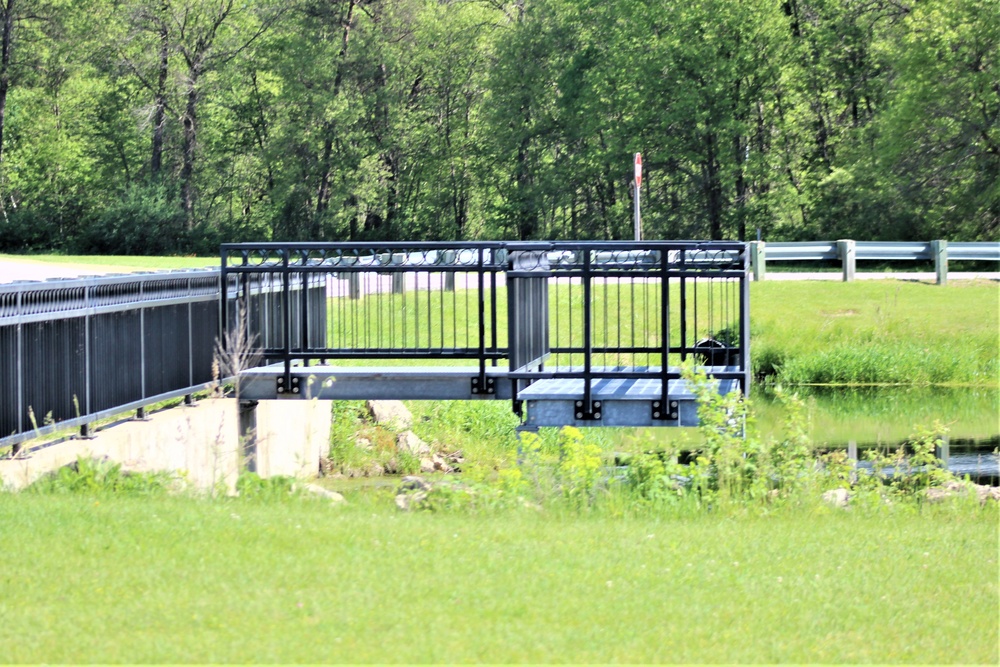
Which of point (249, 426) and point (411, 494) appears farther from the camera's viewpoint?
point (249, 426)

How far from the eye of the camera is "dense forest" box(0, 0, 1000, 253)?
3547 cm

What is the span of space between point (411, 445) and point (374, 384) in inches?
144

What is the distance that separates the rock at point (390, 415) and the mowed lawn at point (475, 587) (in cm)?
839

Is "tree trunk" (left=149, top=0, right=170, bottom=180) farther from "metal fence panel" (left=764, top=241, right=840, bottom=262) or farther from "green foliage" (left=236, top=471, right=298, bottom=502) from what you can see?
"green foliage" (left=236, top=471, right=298, bottom=502)

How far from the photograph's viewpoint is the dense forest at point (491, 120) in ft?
116

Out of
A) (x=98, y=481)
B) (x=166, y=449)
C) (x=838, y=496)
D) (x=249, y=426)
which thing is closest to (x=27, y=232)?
(x=249, y=426)

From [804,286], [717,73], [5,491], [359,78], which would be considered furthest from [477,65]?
[5,491]

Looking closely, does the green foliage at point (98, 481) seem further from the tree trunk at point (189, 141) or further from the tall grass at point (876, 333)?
the tree trunk at point (189, 141)

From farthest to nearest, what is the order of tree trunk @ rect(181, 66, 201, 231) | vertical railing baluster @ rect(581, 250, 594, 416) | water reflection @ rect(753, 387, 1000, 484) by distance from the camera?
1. tree trunk @ rect(181, 66, 201, 231)
2. water reflection @ rect(753, 387, 1000, 484)
3. vertical railing baluster @ rect(581, 250, 594, 416)

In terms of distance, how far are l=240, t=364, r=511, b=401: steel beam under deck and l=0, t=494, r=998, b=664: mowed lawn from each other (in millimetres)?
4122

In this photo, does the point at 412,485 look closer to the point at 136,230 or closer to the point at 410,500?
the point at 410,500

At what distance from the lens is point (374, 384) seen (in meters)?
11.4

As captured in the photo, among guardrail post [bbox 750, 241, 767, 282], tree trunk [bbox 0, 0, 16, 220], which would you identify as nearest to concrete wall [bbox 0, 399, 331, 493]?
guardrail post [bbox 750, 241, 767, 282]

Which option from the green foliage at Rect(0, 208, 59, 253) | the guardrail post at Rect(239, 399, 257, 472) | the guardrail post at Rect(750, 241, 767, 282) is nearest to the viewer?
the guardrail post at Rect(239, 399, 257, 472)
